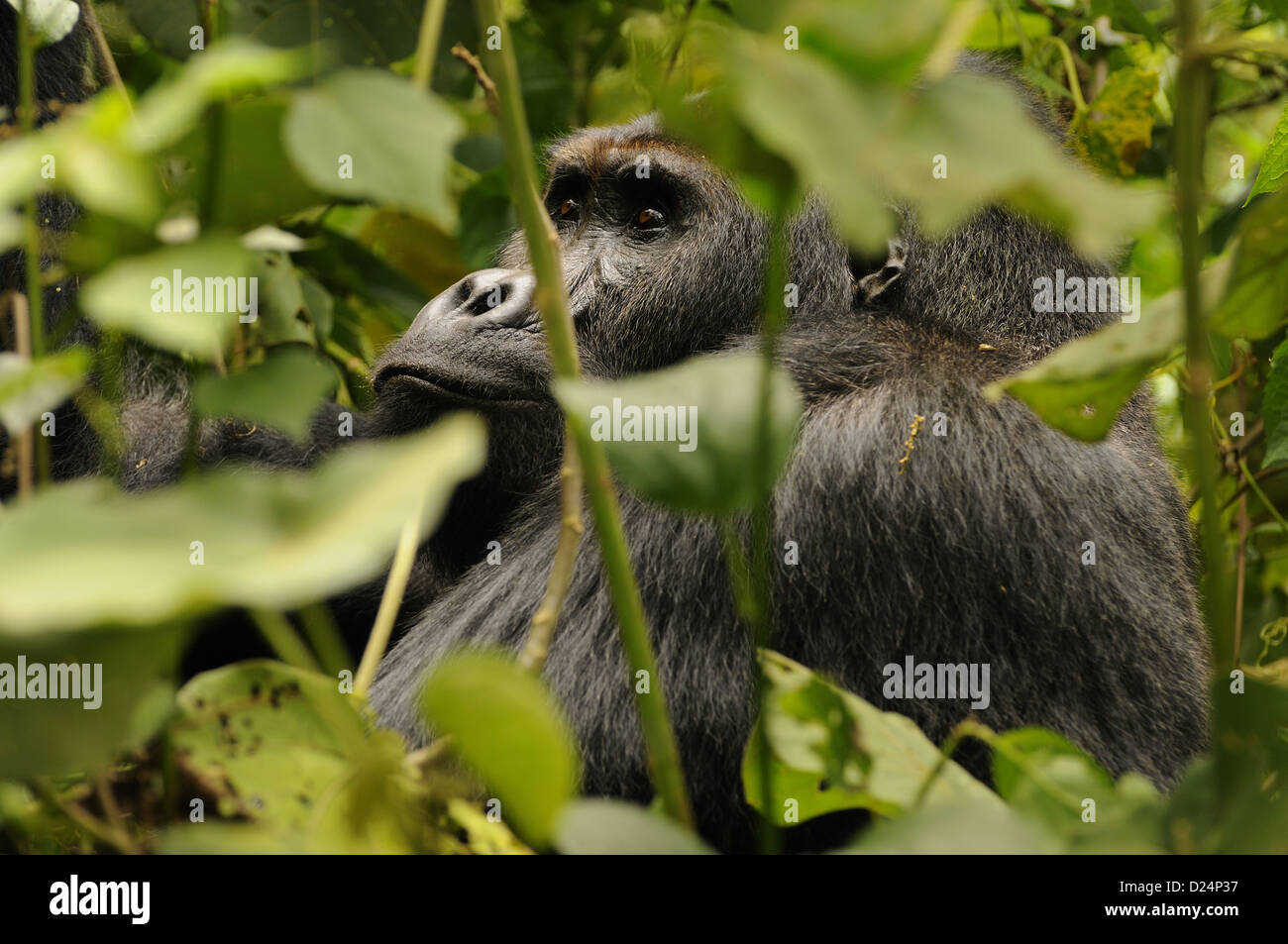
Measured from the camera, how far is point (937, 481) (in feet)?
6.77

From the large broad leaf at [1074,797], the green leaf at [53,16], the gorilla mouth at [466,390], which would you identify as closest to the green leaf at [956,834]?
the large broad leaf at [1074,797]

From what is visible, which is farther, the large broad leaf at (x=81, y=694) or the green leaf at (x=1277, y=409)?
the green leaf at (x=1277, y=409)

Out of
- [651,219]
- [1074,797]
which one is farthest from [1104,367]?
[651,219]

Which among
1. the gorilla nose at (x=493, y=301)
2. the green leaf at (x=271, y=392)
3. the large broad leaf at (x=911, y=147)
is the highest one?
the gorilla nose at (x=493, y=301)

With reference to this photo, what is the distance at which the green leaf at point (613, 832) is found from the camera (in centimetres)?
85

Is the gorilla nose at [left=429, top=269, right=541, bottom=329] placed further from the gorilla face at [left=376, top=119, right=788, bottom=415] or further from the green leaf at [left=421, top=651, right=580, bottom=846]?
the green leaf at [left=421, top=651, right=580, bottom=846]

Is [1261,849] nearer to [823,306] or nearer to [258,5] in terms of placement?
[823,306]

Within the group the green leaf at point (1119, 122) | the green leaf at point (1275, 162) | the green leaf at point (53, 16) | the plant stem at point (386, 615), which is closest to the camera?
the plant stem at point (386, 615)

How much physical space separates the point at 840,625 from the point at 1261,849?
1.12 metres

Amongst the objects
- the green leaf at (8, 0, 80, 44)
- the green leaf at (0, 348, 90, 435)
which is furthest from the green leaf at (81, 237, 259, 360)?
the green leaf at (8, 0, 80, 44)

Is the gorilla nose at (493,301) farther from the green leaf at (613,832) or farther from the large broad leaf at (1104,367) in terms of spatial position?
the green leaf at (613,832)

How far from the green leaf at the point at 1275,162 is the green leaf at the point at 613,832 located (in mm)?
1961

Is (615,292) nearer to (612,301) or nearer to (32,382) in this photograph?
(612,301)
